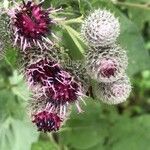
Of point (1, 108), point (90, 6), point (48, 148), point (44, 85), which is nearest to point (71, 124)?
point (48, 148)

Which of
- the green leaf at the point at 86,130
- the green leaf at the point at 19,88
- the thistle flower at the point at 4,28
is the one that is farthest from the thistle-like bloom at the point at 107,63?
the green leaf at the point at 86,130

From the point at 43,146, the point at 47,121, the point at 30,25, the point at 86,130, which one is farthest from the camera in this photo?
the point at 86,130

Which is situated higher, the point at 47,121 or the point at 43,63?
the point at 43,63

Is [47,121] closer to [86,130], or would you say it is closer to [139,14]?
[86,130]

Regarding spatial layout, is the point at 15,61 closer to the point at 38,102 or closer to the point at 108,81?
the point at 38,102

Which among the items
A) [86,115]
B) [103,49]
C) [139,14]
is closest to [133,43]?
[139,14]
